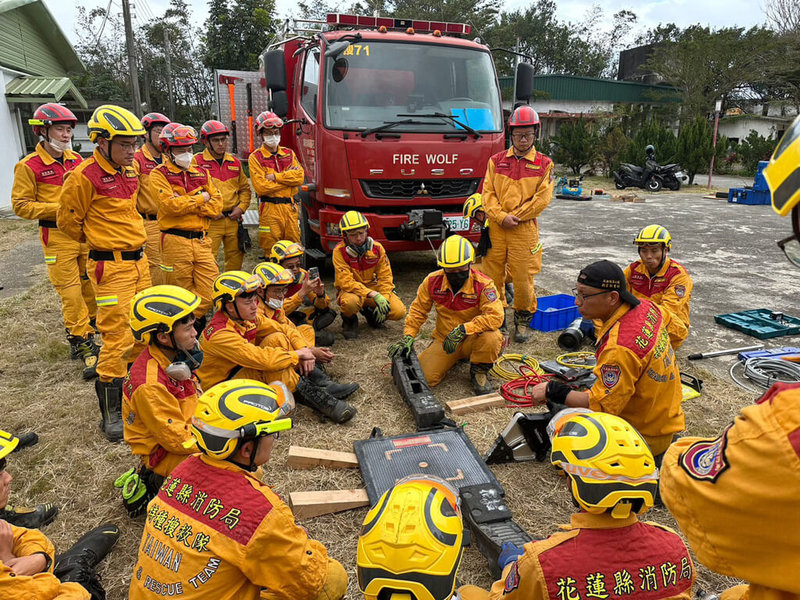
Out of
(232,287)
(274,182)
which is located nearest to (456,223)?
(274,182)

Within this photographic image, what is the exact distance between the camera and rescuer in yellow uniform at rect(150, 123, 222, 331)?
213 inches

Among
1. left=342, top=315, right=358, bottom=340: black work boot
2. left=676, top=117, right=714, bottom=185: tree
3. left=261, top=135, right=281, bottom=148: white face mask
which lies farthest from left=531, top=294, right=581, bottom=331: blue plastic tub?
left=676, top=117, right=714, bottom=185: tree

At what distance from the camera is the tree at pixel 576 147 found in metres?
22.3

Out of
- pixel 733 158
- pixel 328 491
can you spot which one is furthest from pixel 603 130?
pixel 328 491

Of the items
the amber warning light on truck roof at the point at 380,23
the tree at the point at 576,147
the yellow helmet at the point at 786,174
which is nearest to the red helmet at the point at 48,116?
the amber warning light on truck roof at the point at 380,23

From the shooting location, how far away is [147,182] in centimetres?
605

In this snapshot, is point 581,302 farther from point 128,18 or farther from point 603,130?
point 603,130

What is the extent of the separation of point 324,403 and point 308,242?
3.89 metres

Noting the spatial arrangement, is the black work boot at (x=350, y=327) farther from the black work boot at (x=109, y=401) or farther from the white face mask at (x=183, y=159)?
the black work boot at (x=109, y=401)

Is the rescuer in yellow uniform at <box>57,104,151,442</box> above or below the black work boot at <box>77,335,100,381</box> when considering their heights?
above

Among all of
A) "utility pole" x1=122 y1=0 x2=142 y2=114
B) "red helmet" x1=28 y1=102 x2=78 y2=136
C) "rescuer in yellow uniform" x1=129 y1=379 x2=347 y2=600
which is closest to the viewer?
"rescuer in yellow uniform" x1=129 y1=379 x2=347 y2=600

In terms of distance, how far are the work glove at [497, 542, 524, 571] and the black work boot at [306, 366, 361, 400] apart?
2.25 meters

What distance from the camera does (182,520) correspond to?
6.43 ft

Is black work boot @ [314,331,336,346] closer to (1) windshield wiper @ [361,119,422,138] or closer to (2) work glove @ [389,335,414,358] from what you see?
(2) work glove @ [389,335,414,358]
